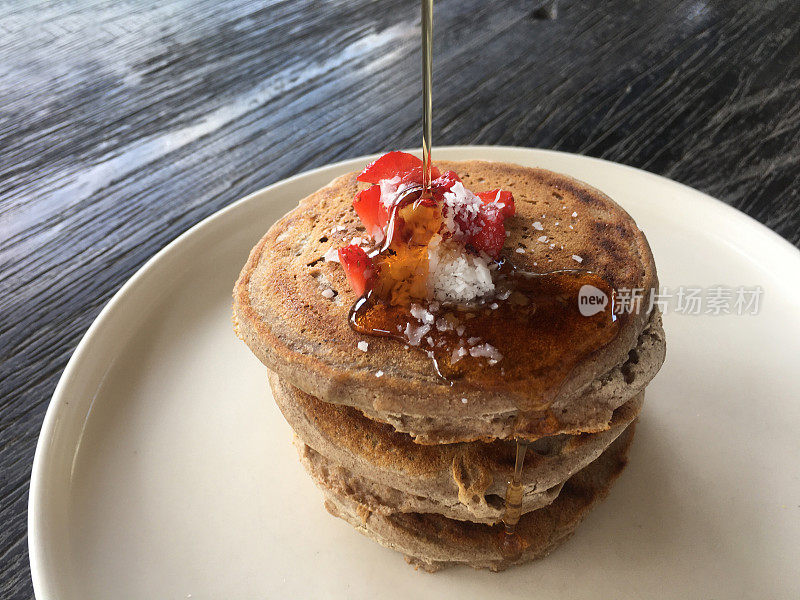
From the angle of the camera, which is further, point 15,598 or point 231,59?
point 231,59

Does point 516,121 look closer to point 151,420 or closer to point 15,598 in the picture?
point 151,420

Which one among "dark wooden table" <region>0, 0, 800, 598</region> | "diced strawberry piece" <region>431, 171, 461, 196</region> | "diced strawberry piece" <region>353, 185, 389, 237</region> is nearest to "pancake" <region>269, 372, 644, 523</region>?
"diced strawberry piece" <region>353, 185, 389, 237</region>

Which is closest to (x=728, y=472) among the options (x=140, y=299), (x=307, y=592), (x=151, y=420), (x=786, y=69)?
(x=307, y=592)

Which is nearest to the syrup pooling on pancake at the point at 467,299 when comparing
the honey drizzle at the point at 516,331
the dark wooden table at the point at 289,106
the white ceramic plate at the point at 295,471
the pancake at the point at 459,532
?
the honey drizzle at the point at 516,331

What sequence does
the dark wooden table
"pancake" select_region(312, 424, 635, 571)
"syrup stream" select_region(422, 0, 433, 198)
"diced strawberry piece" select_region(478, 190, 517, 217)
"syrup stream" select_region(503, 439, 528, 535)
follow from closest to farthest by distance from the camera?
"syrup stream" select_region(422, 0, 433, 198) < "syrup stream" select_region(503, 439, 528, 535) < "pancake" select_region(312, 424, 635, 571) < "diced strawberry piece" select_region(478, 190, 517, 217) < the dark wooden table

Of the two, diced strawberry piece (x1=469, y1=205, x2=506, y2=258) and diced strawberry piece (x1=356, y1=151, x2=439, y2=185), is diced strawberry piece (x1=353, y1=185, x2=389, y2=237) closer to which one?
diced strawberry piece (x1=356, y1=151, x2=439, y2=185)

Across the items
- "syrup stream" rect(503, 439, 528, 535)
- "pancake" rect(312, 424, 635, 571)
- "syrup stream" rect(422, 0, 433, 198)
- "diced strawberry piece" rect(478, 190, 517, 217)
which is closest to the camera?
"syrup stream" rect(422, 0, 433, 198)

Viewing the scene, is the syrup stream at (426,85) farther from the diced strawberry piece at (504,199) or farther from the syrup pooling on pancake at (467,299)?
the diced strawberry piece at (504,199)
